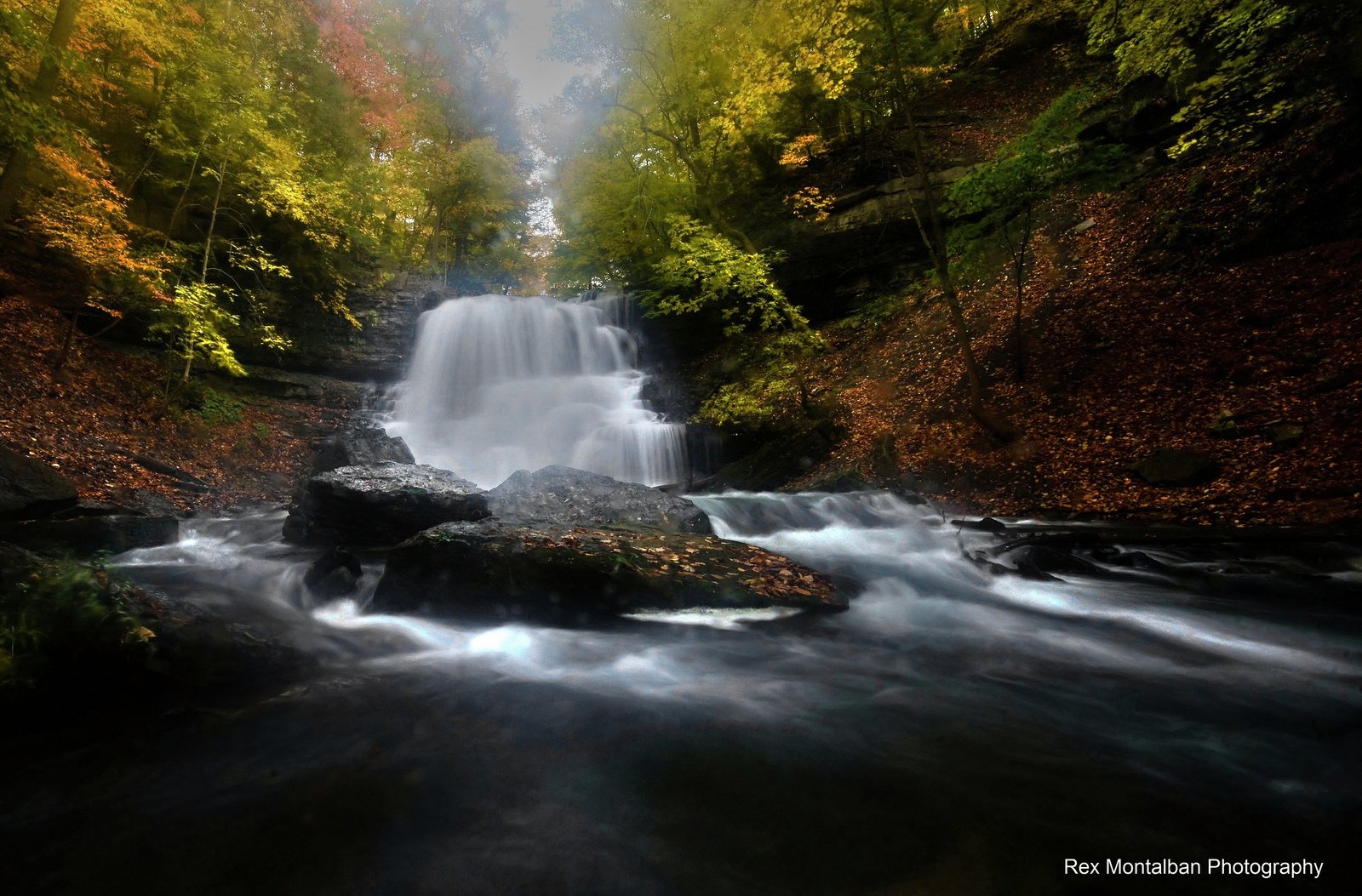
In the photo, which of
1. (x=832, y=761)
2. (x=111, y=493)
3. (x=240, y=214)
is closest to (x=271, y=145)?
(x=240, y=214)

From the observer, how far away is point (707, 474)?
13.7m

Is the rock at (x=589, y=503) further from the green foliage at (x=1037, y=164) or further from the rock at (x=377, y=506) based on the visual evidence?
the green foliage at (x=1037, y=164)

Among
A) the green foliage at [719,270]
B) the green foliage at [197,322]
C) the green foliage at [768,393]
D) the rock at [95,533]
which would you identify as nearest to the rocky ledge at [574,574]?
the rock at [95,533]

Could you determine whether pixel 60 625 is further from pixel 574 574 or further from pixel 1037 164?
pixel 1037 164

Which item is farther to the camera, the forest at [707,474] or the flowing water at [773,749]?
the forest at [707,474]

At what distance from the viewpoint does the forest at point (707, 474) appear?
93.7 inches

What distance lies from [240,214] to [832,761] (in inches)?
649

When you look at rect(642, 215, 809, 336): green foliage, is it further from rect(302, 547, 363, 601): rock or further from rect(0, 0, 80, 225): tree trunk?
rect(0, 0, 80, 225): tree trunk

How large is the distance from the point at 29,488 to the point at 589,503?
6220 mm

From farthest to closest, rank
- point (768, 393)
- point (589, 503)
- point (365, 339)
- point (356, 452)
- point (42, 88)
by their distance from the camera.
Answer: point (365, 339), point (768, 393), point (356, 452), point (42, 88), point (589, 503)

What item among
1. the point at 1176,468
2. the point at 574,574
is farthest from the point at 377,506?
the point at 1176,468

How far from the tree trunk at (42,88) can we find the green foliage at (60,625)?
8.49m

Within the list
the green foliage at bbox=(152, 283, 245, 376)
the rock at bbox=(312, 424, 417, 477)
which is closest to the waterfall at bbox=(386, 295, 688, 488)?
the rock at bbox=(312, 424, 417, 477)

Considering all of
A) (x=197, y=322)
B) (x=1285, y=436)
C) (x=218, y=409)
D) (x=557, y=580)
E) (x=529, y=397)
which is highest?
(x=529, y=397)
